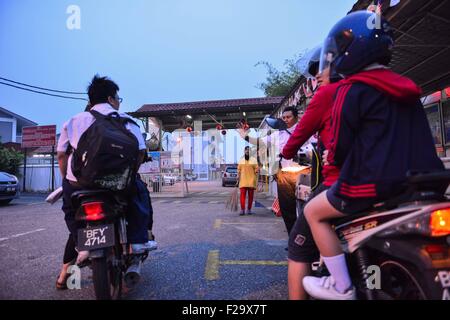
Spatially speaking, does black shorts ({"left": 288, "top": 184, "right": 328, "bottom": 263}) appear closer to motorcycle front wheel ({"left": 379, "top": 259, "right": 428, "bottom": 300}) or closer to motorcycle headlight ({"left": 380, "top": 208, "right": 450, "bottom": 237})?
motorcycle front wheel ({"left": 379, "top": 259, "right": 428, "bottom": 300})

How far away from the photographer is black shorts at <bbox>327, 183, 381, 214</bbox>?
62.6 inches

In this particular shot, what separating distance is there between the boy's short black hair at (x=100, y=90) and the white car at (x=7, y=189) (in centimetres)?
1025

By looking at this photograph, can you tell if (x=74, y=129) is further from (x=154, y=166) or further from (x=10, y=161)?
(x=10, y=161)

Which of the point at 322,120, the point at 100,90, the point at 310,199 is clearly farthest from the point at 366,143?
the point at 100,90

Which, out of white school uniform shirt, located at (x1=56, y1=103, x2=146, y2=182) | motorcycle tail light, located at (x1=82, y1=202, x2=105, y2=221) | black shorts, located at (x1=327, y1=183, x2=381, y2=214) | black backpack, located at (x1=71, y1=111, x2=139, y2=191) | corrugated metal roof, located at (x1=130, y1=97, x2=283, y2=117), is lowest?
motorcycle tail light, located at (x1=82, y1=202, x2=105, y2=221)

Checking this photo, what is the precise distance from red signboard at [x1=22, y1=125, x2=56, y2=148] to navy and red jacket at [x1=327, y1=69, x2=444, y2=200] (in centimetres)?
2057

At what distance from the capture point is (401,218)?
148 cm

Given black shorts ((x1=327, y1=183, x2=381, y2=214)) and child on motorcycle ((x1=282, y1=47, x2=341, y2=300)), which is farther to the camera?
child on motorcycle ((x1=282, y1=47, x2=341, y2=300))

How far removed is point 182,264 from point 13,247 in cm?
286

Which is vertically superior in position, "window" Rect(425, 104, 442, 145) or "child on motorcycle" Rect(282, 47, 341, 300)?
"window" Rect(425, 104, 442, 145)

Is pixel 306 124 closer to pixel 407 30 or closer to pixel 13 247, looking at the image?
pixel 407 30

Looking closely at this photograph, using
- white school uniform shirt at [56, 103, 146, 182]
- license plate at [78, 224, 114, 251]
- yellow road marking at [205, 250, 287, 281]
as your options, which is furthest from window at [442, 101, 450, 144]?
license plate at [78, 224, 114, 251]

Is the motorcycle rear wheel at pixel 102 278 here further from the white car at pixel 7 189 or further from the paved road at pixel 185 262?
the white car at pixel 7 189

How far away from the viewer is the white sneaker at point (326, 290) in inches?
64.7
